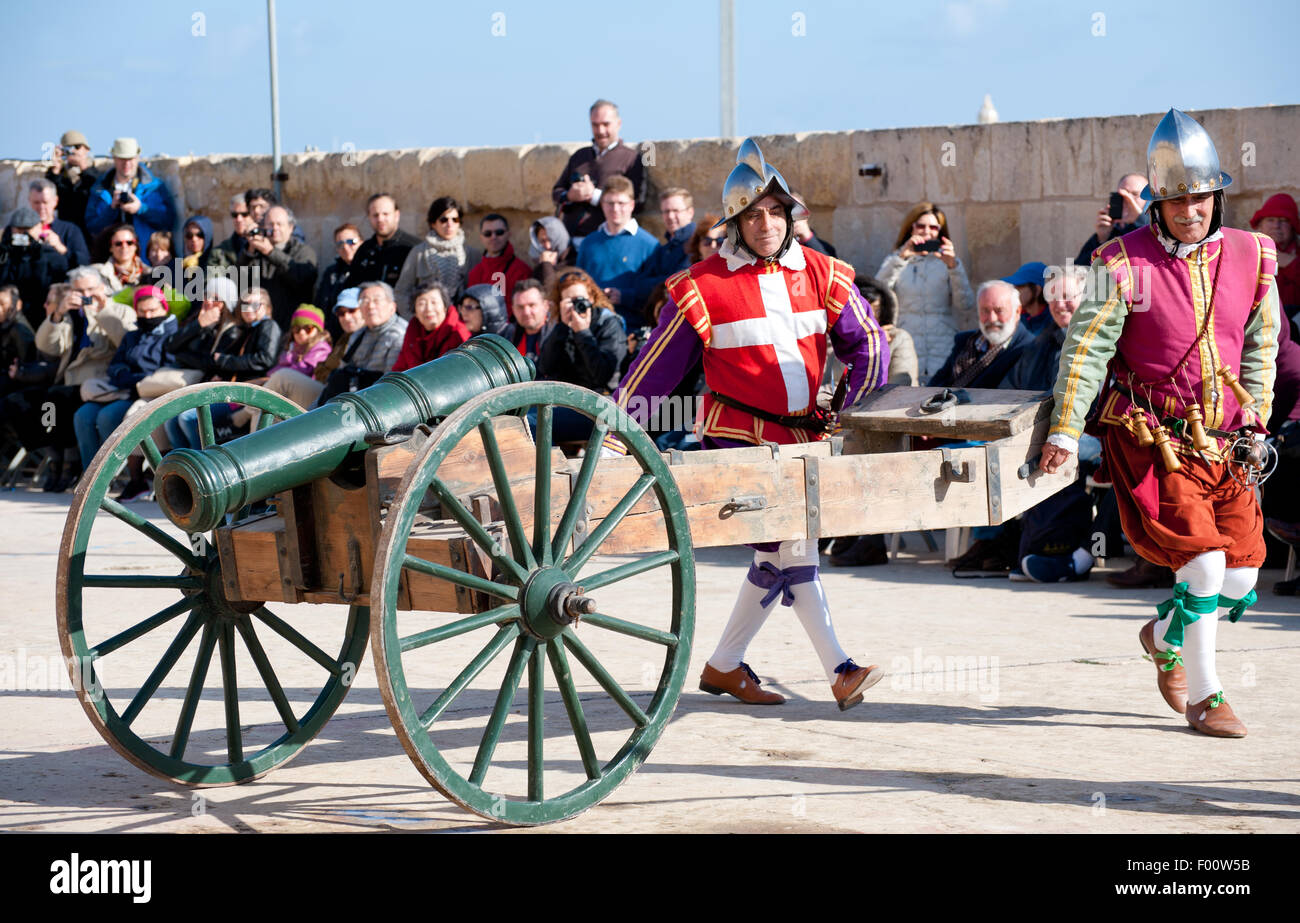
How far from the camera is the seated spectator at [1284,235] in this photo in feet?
Result: 25.7

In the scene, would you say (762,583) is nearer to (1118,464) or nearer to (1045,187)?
(1118,464)

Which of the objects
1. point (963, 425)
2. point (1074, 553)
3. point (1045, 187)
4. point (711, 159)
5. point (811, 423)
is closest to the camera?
point (963, 425)

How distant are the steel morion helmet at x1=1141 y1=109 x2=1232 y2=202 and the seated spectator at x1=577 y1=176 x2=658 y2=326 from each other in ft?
17.1

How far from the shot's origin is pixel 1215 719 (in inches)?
188

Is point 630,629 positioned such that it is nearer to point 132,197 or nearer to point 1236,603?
point 1236,603

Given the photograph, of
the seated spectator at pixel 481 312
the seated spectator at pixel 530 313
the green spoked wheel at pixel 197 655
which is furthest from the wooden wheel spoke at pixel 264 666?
the seated spectator at pixel 481 312

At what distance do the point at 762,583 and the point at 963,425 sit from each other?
0.86 m

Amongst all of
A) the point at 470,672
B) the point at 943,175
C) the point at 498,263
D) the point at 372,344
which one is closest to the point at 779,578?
the point at 470,672

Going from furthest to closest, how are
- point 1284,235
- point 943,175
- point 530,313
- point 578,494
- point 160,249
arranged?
1. point 160,249
2. point 943,175
3. point 530,313
4. point 1284,235
5. point 578,494

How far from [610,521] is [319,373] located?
6.77m

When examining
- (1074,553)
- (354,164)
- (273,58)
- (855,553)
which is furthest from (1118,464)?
(273,58)

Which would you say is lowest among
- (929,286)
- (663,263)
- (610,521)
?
(610,521)

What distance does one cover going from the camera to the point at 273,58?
13.3m

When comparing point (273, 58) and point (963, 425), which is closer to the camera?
point (963, 425)
